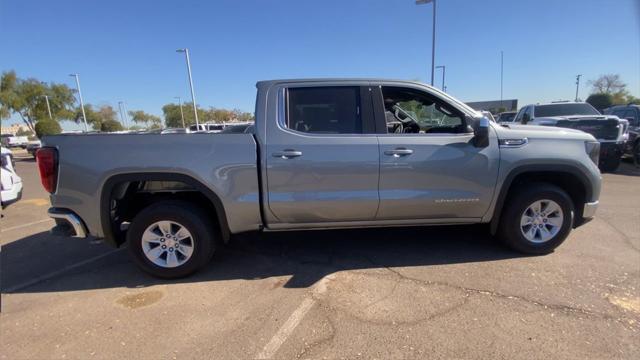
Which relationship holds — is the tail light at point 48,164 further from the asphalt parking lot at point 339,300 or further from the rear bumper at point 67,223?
the asphalt parking lot at point 339,300

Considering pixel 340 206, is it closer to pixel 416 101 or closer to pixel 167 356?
pixel 416 101

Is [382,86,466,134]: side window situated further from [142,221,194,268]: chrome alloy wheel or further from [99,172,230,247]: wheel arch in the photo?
[142,221,194,268]: chrome alloy wheel

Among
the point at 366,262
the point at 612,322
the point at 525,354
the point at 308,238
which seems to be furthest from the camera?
the point at 308,238

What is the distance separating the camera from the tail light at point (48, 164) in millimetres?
3312

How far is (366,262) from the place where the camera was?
3871 mm

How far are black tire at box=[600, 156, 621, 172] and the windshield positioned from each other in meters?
1.86

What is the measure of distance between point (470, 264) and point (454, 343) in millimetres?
1427

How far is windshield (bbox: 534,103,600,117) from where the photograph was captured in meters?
10.9

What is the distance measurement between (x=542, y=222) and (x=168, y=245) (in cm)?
401

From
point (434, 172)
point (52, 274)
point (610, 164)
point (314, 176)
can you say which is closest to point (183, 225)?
point (314, 176)

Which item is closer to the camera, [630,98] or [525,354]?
[525,354]

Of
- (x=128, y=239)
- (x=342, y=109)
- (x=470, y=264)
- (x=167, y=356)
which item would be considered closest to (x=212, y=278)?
(x=128, y=239)

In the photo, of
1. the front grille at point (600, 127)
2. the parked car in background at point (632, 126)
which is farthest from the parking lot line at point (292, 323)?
the parked car in background at point (632, 126)

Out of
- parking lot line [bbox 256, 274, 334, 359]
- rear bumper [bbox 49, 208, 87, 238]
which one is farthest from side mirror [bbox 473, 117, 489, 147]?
rear bumper [bbox 49, 208, 87, 238]
